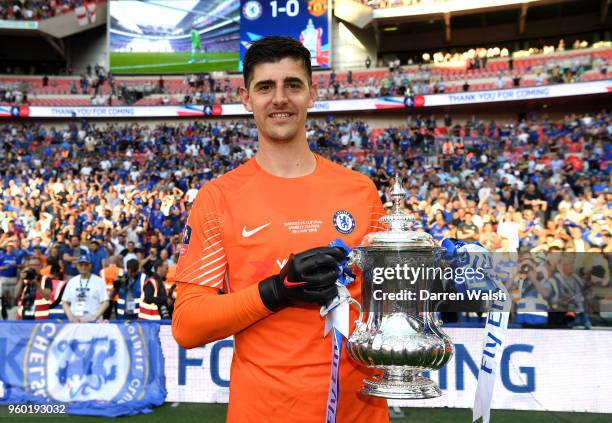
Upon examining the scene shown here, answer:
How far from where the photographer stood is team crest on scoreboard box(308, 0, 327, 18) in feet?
106

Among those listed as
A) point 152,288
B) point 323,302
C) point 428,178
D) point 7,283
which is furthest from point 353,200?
point 428,178

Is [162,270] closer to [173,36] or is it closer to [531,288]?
[531,288]

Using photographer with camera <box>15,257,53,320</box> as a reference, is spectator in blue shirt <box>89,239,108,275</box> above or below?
above

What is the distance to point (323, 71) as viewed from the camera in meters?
33.7

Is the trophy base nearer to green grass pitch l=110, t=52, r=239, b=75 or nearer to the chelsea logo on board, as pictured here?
the chelsea logo on board

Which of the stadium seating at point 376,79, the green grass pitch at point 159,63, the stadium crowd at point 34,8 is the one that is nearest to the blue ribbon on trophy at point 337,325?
the stadium seating at point 376,79

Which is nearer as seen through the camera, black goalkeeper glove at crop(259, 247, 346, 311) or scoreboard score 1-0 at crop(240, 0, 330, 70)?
black goalkeeper glove at crop(259, 247, 346, 311)

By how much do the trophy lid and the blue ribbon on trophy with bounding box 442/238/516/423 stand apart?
11 cm

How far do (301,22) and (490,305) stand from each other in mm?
32062

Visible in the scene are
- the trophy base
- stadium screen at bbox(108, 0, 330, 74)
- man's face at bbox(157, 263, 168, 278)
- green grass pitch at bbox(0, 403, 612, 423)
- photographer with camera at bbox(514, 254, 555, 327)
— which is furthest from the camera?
stadium screen at bbox(108, 0, 330, 74)

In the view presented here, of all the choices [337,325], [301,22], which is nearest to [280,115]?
[337,325]

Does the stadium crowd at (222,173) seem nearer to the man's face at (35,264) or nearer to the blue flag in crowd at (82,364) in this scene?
the man's face at (35,264)

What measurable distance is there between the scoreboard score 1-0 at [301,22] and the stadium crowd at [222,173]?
6177 mm

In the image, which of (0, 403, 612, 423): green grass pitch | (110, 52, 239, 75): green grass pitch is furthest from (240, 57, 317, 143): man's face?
(110, 52, 239, 75): green grass pitch
